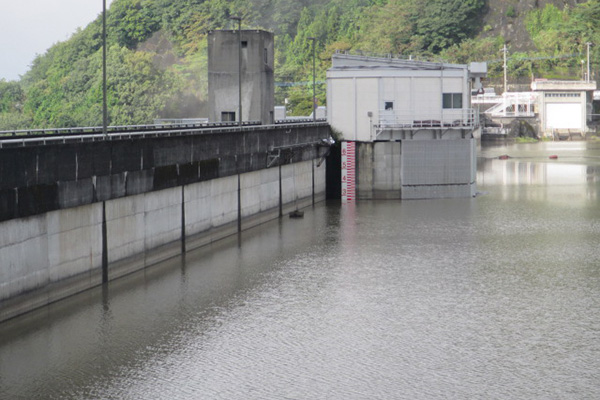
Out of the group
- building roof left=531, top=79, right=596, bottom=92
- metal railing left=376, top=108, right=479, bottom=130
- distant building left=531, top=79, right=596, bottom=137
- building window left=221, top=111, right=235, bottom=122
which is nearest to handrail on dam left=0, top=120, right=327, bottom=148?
building window left=221, top=111, right=235, bottom=122

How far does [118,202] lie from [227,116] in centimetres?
3536

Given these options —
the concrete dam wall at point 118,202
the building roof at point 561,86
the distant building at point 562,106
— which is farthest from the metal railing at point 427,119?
the building roof at point 561,86

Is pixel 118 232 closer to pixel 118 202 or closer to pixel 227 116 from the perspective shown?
pixel 118 202

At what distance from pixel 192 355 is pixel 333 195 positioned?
151ft

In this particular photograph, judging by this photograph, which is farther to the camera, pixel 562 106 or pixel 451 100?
pixel 562 106

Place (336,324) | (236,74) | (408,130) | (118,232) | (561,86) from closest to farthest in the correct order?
(336,324) < (118,232) < (408,130) < (236,74) < (561,86)

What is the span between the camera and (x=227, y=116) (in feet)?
251

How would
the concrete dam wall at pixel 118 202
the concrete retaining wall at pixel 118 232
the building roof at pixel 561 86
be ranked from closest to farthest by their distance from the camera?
1. the concrete retaining wall at pixel 118 232
2. the concrete dam wall at pixel 118 202
3. the building roof at pixel 561 86

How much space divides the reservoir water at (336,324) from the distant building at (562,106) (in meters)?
127

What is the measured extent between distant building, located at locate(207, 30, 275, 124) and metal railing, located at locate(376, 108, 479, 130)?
33.1ft

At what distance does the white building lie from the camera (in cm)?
7269

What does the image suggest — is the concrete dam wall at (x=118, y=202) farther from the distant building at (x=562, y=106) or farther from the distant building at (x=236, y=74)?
the distant building at (x=562, y=106)

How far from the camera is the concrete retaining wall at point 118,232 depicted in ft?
111

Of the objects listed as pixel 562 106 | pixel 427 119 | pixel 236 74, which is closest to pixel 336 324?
pixel 427 119
